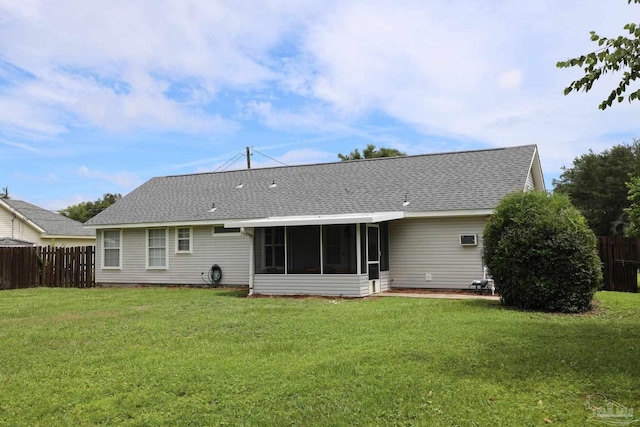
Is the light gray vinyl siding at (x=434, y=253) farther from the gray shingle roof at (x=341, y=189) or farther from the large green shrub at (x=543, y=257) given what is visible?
the large green shrub at (x=543, y=257)

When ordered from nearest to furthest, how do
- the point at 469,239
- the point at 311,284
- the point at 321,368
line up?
the point at 321,368, the point at 311,284, the point at 469,239

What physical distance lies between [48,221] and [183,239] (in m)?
14.8

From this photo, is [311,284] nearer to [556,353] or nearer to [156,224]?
[156,224]

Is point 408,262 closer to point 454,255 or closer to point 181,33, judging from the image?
point 454,255

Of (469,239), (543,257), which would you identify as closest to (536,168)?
(469,239)

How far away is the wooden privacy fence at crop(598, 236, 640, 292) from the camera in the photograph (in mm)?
16188

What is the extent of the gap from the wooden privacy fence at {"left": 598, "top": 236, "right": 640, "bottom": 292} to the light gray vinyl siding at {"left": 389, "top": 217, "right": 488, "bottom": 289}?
4.47 meters

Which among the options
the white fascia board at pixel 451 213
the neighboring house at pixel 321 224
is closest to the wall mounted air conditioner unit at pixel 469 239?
the neighboring house at pixel 321 224

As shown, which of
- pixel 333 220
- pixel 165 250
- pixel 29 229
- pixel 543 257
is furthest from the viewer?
pixel 29 229

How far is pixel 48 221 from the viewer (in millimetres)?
29875

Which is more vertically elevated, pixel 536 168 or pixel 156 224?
pixel 536 168

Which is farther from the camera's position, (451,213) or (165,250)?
(165,250)

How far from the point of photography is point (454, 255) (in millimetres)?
15742

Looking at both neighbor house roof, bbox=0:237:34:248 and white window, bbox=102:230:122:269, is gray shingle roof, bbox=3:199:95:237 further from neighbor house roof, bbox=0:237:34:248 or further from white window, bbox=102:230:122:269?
white window, bbox=102:230:122:269
